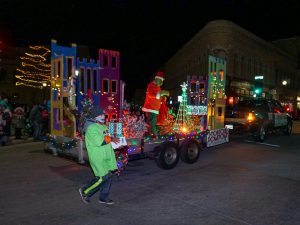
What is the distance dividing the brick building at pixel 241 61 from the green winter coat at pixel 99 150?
30.5m

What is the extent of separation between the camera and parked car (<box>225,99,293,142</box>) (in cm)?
1467

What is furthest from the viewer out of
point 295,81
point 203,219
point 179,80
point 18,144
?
point 295,81

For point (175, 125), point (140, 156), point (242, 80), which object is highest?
point (242, 80)

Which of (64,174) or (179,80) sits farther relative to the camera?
(179,80)

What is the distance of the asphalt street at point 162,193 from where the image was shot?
534cm

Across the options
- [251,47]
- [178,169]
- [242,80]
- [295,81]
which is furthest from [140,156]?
[295,81]

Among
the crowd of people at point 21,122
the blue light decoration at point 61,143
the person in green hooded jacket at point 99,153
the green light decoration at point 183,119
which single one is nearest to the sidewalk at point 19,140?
the crowd of people at point 21,122

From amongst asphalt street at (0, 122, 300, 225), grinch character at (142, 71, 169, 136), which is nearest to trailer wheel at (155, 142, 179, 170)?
asphalt street at (0, 122, 300, 225)

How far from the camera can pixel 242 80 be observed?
127 ft

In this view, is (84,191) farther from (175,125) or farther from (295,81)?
(295,81)

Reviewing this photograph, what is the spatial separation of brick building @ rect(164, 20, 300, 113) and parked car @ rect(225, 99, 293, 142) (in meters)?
18.9

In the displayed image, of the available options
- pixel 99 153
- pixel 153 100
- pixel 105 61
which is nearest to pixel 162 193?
pixel 99 153

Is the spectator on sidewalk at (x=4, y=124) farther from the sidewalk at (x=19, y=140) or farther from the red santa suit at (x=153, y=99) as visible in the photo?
the red santa suit at (x=153, y=99)

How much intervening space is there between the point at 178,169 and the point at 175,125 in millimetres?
1728
